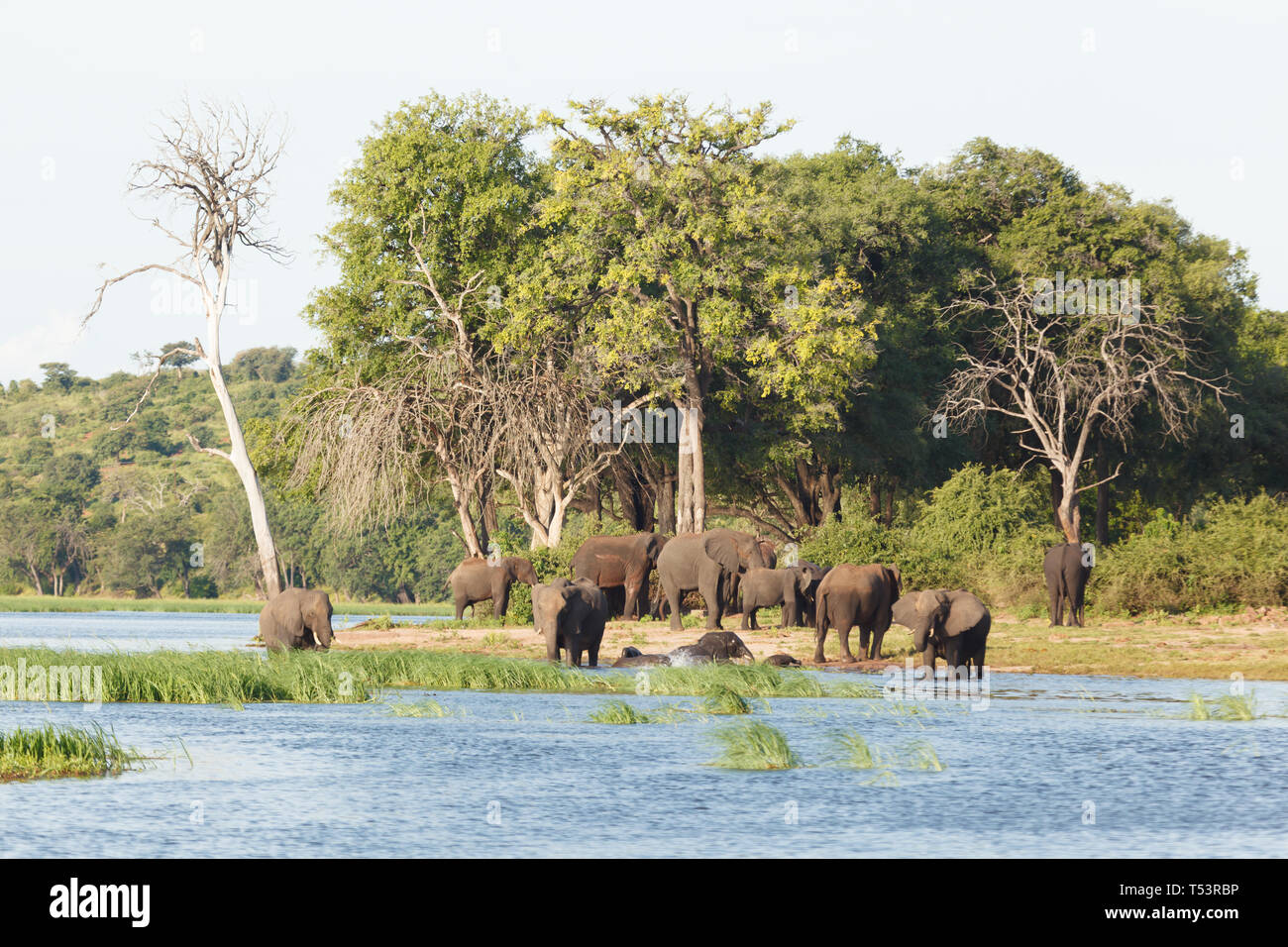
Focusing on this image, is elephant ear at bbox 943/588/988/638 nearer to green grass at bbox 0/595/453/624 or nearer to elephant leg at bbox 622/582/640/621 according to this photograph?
elephant leg at bbox 622/582/640/621

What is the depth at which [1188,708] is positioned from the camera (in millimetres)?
24500

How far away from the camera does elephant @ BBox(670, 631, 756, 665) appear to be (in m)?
29.5

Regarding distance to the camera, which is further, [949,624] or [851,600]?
[851,600]

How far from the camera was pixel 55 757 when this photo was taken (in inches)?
714

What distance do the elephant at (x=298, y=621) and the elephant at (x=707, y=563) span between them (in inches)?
354

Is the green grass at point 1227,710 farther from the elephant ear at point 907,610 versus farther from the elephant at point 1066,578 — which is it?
the elephant at point 1066,578

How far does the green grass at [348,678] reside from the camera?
84.1 feet

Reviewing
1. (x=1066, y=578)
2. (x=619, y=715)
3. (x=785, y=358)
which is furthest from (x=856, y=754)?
(x=785, y=358)

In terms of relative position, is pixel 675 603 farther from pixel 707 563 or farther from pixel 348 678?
pixel 348 678

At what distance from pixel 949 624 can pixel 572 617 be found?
703 centimetres

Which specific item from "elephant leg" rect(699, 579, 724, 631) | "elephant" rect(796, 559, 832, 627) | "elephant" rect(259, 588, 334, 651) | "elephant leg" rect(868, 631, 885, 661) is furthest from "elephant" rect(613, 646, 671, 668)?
"elephant" rect(796, 559, 832, 627)

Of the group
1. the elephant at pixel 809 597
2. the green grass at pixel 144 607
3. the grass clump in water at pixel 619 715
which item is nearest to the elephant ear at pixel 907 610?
the grass clump in water at pixel 619 715

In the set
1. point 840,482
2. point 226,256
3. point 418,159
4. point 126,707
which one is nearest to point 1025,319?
point 840,482
